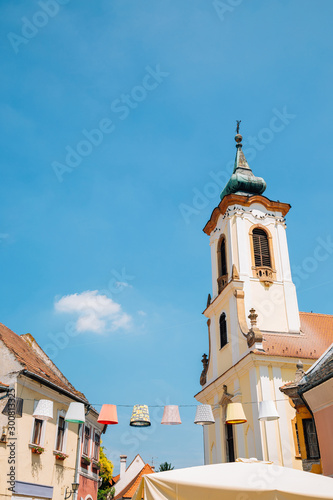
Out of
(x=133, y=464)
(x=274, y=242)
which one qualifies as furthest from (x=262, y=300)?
A: (x=133, y=464)

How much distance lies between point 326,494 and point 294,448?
12.8 metres

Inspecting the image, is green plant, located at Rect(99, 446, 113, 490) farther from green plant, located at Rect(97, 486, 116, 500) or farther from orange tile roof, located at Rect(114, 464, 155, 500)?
orange tile roof, located at Rect(114, 464, 155, 500)

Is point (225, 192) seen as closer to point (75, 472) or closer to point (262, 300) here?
point (262, 300)

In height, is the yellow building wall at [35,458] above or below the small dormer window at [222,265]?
below

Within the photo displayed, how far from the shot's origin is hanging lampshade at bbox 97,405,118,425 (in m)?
14.0

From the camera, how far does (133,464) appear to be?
54219mm

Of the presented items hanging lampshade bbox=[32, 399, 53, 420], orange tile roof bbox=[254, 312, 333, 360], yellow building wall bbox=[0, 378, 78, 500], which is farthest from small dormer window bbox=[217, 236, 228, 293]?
hanging lampshade bbox=[32, 399, 53, 420]

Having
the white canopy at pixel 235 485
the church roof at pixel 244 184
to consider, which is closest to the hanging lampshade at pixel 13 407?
the white canopy at pixel 235 485

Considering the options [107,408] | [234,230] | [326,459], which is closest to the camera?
[326,459]

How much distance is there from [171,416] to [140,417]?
1082 millimetres

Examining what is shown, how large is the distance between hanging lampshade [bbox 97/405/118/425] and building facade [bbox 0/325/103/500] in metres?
3.60

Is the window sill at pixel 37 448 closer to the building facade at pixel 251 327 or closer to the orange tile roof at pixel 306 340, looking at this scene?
the building facade at pixel 251 327

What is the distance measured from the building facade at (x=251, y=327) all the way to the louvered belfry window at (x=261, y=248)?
57mm

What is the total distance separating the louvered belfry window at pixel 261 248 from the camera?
26900 mm
